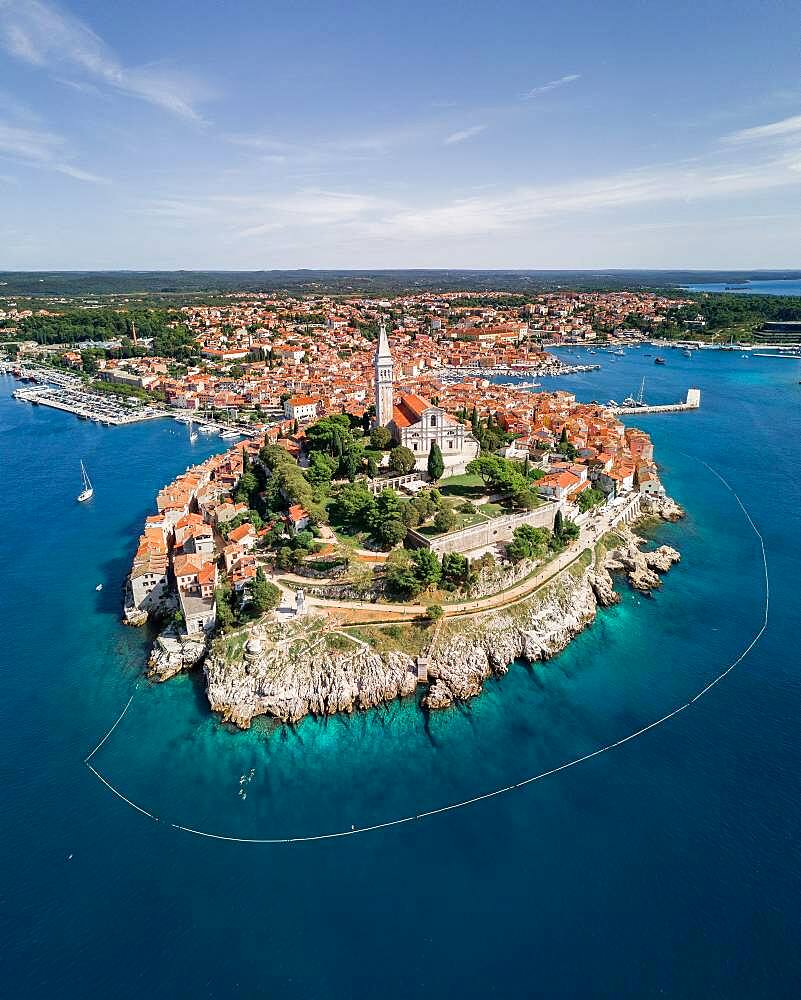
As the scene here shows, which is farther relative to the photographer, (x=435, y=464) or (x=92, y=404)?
(x=92, y=404)

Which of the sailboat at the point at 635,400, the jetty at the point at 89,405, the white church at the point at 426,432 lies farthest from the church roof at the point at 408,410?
the jetty at the point at 89,405

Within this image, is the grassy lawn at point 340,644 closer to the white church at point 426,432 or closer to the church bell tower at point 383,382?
the white church at point 426,432

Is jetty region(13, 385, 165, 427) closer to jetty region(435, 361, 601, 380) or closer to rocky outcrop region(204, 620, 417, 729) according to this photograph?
jetty region(435, 361, 601, 380)

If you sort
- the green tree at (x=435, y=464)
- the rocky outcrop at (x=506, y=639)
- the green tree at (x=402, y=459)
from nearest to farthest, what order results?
the rocky outcrop at (x=506, y=639) → the green tree at (x=435, y=464) → the green tree at (x=402, y=459)

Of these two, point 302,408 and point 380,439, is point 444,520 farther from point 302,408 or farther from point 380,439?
point 302,408

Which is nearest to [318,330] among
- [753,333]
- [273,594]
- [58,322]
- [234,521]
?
[58,322]

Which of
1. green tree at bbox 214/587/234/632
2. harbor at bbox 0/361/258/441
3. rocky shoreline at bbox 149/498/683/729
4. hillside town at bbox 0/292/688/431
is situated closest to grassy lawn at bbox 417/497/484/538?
rocky shoreline at bbox 149/498/683/729

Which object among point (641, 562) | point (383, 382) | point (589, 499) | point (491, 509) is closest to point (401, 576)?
point (491, 509)
